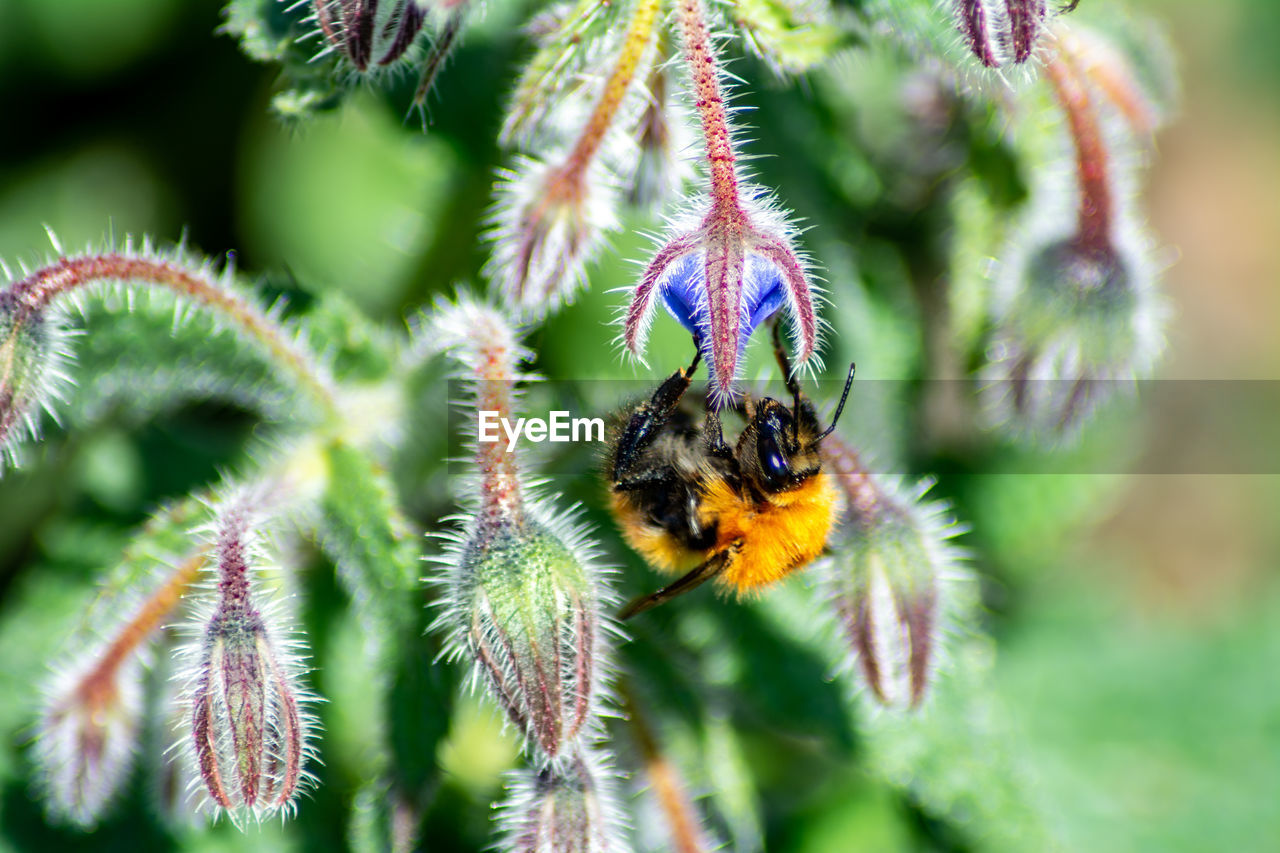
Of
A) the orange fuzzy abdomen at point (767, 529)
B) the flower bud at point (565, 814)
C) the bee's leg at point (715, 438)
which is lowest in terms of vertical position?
the flower bud at point (565, 814)

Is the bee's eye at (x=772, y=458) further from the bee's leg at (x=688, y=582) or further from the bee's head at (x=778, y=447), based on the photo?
the bee's leg at (x=688, y=582)

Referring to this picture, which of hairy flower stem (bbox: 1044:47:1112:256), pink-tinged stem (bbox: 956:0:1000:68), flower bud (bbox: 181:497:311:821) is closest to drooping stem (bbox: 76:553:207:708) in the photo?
flower bud (bbox: 181:497:311:821)

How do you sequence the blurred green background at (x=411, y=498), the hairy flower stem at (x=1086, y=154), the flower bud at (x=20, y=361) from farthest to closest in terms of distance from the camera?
the blurred green background at (x=411, y=498), the hairy flower stem at (x=1086, y=154), the flower bud at (x=20, y=361)

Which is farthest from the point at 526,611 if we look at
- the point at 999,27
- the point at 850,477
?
the point at 999,27

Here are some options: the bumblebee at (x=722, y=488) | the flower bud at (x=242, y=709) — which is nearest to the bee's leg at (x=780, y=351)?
the bumblebee at (x=722, y=488)

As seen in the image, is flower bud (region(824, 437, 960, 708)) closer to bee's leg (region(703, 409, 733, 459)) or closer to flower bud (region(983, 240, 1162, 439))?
bee's leg (region(703, 409, 733, 459))

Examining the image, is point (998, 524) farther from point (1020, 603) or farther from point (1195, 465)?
point (1195, 465)
